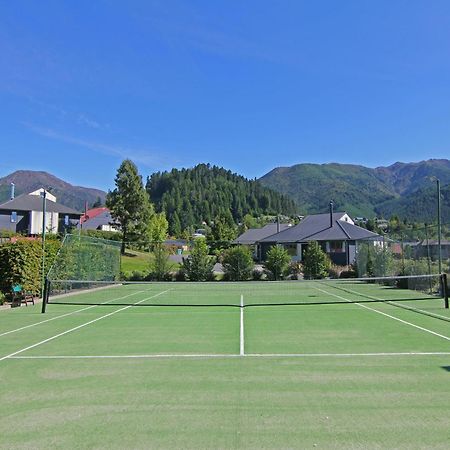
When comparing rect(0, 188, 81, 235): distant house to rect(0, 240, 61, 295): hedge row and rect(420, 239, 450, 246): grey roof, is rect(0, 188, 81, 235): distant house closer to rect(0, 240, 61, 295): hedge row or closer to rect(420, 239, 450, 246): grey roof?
rect(0, 240, 61, 295): hedge row

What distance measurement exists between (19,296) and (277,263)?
763 inches

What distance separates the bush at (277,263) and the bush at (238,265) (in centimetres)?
153

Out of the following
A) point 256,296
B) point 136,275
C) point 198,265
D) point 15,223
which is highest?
point 15,223

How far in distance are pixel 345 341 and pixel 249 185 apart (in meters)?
187

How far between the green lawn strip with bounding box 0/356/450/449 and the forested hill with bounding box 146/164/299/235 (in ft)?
480

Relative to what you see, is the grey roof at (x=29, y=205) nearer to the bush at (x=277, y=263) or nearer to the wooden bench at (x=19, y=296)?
the bush at (x=277, y=263)

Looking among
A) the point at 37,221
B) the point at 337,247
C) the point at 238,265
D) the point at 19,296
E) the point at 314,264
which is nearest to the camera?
the point at 19,296

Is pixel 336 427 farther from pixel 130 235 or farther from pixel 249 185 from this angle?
pixel 249 185

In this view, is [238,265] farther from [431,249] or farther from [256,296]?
[431,249]

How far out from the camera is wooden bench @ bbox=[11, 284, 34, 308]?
58.1ft

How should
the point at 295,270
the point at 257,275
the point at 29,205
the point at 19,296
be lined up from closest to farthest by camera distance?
1. the point at 19,296
2. the point at 257,275
3. the point at 295,270
4. the point at 29,205

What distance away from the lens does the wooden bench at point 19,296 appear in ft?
58.1

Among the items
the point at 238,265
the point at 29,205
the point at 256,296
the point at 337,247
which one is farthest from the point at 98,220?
the point at 256,296

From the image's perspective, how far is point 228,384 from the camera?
6.39 m
